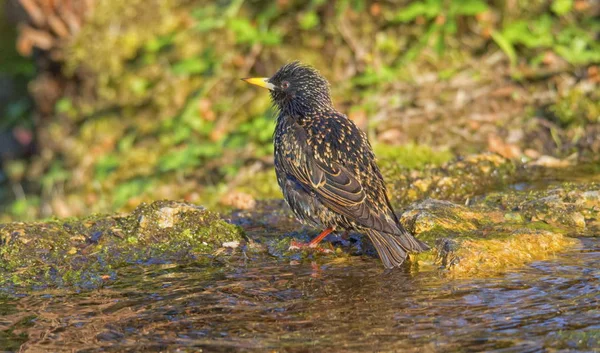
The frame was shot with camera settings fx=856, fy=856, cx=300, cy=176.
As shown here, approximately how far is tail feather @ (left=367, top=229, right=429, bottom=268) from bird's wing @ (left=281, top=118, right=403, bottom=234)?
0.06 m

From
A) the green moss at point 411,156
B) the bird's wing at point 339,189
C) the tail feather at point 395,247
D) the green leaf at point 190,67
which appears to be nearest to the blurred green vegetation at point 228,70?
the green leaf at point 190,67

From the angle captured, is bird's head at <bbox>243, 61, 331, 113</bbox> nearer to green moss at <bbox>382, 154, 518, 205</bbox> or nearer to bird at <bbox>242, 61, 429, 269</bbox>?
bird at <bbox>242, 61, 429, 269</bbox>

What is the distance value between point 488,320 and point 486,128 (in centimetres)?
483

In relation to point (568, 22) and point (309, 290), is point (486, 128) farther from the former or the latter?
point (309, 290)

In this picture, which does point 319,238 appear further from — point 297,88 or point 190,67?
point 190,67

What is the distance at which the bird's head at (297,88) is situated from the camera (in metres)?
6.14

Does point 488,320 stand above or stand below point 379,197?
below

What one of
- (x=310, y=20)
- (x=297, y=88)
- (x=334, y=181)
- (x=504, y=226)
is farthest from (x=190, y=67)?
(x=504, y=226)

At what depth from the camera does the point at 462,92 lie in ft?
29.3

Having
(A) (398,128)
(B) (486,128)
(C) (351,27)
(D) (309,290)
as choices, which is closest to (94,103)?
(C) (351,27)

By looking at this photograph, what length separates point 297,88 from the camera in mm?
6215

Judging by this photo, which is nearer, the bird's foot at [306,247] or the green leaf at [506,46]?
the bird's foot at [306,247]

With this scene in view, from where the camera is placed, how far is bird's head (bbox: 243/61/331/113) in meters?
6.14

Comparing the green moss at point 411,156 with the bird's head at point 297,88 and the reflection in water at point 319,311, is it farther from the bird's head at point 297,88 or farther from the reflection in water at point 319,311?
the reflection in water at point 319,311
